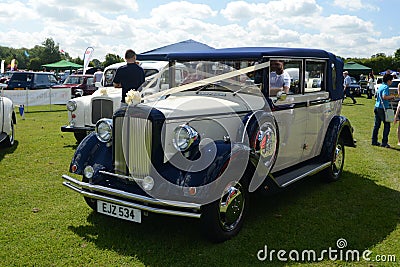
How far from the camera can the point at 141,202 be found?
3795 mm

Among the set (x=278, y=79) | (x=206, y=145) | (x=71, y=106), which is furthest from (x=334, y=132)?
(x=71, y=106)

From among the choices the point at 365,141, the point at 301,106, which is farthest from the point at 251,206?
the point at 365,141

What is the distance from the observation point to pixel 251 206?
5105mm

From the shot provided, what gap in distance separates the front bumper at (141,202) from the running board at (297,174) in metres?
1.43

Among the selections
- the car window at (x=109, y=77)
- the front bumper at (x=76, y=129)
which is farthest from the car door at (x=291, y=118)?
the car window at (x=109, y=77)

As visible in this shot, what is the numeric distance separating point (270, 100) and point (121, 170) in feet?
6.30

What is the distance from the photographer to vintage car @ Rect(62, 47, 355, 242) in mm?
3814

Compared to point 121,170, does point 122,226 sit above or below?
below

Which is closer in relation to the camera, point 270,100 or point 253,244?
point 253,244

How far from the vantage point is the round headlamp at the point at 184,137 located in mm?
3955

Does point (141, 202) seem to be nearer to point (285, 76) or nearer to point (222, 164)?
point (222, 164)

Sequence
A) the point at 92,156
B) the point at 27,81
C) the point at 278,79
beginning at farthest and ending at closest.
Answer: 1. the point at 27,81
2. the point at 278,79
3. the point at 92,156

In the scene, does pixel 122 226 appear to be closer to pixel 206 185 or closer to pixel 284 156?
pixel 206 185

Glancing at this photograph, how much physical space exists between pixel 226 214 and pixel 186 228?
0.61m
